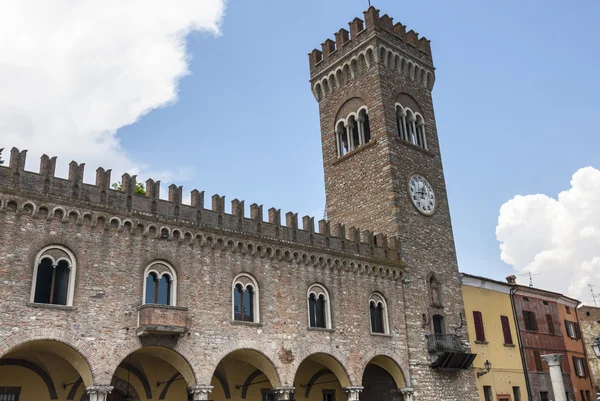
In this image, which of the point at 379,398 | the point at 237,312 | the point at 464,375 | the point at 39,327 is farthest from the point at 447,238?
Result: the point at 39,327

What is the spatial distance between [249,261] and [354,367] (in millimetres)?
Result: 5712

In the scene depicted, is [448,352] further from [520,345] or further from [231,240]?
[231,240]

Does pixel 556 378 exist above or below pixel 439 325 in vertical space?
below

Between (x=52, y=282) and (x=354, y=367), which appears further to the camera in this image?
(x=354, y=367)

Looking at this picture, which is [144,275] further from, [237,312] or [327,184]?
[327,184]

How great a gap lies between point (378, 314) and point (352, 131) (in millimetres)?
10119

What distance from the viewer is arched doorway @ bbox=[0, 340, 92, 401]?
17250 millimetres

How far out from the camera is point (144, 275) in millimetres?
17562

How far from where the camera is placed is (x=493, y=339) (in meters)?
28.3

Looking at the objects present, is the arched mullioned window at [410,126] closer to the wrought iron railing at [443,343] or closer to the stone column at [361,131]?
the stone column at [361,131]

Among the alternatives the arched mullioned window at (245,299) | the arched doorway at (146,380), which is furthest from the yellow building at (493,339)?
the arched doorway at (146,380)

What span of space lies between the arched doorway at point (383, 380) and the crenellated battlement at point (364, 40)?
50.9ft

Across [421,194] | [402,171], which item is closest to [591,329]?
[421,194]

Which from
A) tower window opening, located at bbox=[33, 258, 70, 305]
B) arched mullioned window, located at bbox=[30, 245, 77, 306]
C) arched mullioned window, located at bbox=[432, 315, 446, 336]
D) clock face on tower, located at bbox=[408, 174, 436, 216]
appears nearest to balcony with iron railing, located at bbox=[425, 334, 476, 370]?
arched mullioned window, located at bbox=[432, 315, 446, 336]
